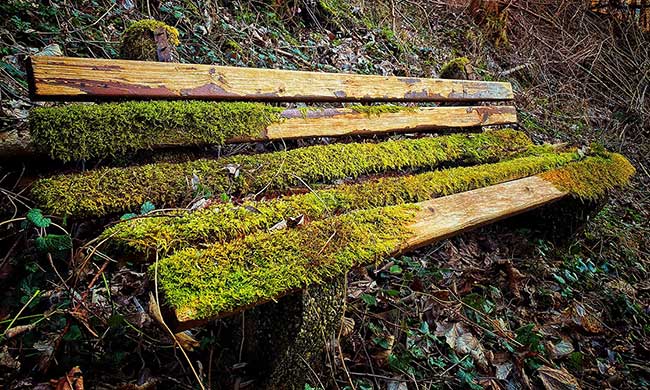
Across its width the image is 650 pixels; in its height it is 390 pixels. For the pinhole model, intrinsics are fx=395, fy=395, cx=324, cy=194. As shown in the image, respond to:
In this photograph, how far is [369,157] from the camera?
8.32ft

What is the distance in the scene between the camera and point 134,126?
5.91 ft

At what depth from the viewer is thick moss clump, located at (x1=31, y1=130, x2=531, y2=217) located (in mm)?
1549

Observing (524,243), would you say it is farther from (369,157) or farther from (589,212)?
(369,157)

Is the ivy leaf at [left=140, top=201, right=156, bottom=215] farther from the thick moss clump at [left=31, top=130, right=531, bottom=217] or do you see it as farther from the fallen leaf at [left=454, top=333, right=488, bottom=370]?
the fallen leaf at [left=454, top=333, right=488, bottom=370]

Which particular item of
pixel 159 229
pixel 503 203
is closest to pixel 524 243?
pixel 503 203

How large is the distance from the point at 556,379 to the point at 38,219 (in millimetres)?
2403

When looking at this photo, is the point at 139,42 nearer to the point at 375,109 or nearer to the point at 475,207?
the point at 375,109

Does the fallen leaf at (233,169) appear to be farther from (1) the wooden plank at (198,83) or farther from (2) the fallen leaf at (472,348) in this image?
(2) the fallen leaf at (472,348)

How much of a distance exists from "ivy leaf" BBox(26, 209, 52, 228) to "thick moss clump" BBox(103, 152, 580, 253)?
303 mm

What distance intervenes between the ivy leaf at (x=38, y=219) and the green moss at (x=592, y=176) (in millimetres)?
2897

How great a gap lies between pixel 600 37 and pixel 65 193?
9.70 meters

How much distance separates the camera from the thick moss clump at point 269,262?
1126 mm

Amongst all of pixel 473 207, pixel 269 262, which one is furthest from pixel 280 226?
pixel 473 207

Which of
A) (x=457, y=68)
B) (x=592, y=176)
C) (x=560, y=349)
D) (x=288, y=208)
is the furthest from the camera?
(x=457, y=68)
